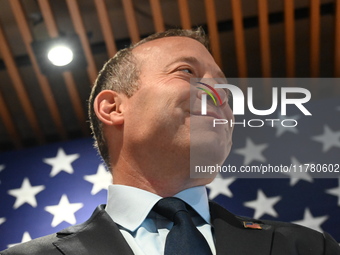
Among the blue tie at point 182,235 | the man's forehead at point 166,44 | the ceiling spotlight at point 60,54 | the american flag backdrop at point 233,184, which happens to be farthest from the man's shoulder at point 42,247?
the ceiling spotlight at point 60,54

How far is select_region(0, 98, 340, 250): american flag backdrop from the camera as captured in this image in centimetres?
300

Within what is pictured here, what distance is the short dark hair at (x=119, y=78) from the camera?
202cm

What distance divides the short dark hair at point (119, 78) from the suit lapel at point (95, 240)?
0.38 meters

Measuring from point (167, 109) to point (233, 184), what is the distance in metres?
1.41

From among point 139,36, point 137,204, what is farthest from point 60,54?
point 137,204

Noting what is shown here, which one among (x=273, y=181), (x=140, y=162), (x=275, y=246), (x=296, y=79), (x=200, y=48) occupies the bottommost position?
(x=273, y=181)

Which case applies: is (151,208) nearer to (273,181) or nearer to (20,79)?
(273,181)

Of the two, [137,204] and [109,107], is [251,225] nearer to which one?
[137,204]

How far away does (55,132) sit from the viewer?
4.15 meters

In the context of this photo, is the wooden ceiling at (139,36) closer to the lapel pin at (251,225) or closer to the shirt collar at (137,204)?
the shirt collar at (137,204)

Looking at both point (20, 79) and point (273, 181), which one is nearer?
point (273, 181)

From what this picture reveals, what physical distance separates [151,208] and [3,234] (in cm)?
166

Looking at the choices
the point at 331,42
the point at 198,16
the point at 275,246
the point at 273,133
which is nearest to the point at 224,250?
the point at 275,246

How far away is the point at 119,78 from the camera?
81.9 inches
